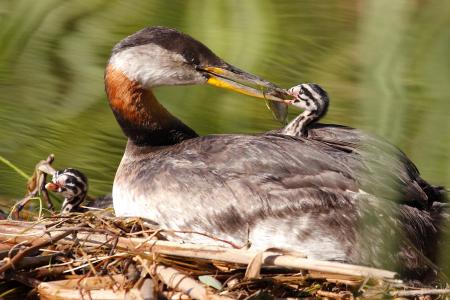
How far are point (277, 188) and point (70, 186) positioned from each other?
1.32 metres

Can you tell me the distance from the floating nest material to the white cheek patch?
2.98ft

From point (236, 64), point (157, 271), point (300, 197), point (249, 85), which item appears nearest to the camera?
point (236, 64)

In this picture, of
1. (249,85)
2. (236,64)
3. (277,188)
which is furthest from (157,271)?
(236,64)

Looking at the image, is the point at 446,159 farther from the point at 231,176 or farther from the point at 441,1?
the point at 231,176

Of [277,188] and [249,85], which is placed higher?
[249,85]

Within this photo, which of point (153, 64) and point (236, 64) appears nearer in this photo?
point (236, 64)

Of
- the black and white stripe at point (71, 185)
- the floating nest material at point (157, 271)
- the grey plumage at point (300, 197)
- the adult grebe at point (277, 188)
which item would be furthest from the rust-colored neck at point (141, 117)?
the floating nest material at point (157, 271)

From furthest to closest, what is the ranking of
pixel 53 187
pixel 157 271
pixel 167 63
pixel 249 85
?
pixel 53 187 → pixel 167 63 → pixel 249 85 → pixel 157 271

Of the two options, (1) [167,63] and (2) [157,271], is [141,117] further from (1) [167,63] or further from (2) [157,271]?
(2) [157,271]

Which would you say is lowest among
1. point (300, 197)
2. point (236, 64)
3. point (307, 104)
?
point (300, 197)

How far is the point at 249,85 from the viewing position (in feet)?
12.3

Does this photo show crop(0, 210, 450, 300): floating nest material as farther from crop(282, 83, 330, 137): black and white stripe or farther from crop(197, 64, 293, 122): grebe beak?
crop(282, 83, 330, 137): black and white stripe

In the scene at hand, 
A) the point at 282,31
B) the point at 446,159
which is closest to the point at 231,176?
the point at 282,31

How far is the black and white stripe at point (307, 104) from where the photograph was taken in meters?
3.80
